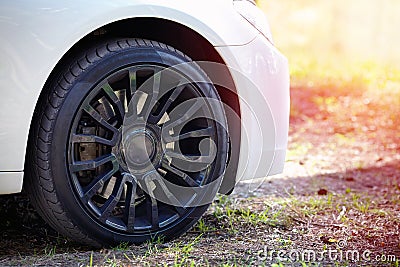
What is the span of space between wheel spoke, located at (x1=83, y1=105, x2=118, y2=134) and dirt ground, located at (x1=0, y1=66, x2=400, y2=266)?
1.80ft

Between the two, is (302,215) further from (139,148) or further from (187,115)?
(139,148)

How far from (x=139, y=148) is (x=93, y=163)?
25 centimetres

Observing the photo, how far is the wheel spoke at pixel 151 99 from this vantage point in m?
3.04

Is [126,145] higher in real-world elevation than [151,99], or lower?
lower

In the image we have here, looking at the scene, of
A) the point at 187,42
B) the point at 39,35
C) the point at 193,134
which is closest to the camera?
the point at 39,35

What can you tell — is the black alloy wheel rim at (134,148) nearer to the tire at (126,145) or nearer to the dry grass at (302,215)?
the tire at (126,145)

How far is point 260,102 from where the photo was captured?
11.0 ft

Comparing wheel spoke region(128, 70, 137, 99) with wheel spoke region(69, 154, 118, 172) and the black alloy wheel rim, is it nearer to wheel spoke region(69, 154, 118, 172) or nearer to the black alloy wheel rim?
the black alloy wheel rim

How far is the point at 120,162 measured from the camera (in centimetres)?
299

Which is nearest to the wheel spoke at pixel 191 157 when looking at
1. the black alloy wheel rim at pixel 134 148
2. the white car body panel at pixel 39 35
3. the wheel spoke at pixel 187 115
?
the black alloy wheel rim at pixel 134 148

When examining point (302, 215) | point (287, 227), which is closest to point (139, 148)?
point (287, 227)

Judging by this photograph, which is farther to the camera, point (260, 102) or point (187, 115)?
point (260, 102)

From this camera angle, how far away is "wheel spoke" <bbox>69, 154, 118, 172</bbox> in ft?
9.34

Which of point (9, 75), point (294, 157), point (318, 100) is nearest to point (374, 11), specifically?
point (318, 100)
